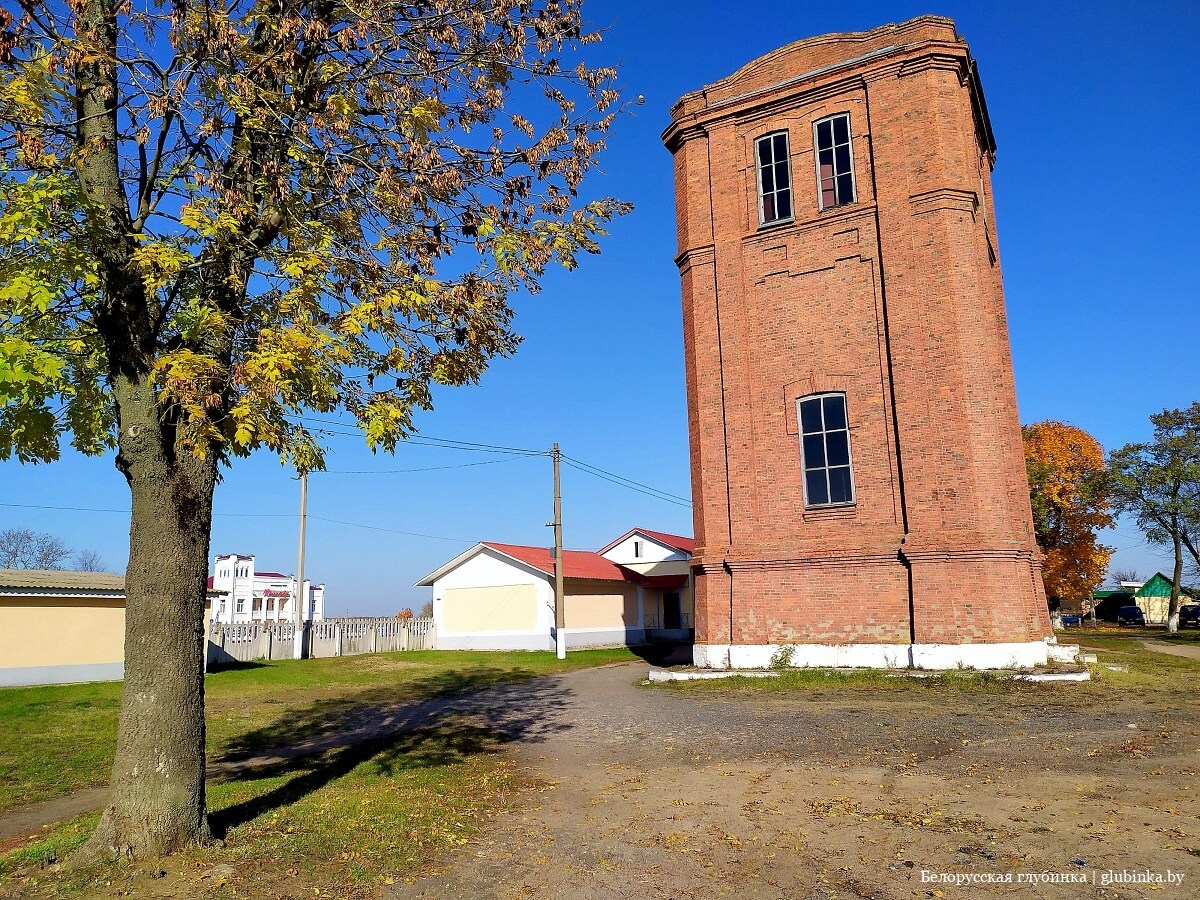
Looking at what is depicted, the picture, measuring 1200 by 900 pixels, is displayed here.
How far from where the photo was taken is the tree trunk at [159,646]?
553cm

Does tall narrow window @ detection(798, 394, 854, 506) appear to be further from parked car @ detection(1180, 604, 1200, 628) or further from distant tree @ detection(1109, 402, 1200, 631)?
parked car @ detection(1180, 604, 1200, 628)

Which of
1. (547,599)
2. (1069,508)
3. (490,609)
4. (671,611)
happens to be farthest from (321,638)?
(1069,508)

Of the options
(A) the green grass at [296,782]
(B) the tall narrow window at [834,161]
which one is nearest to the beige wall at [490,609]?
(A) the green grass at [296,782]

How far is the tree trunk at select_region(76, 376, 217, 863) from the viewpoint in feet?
18.1

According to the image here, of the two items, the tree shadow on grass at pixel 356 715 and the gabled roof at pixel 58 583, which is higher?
the gabled roof at pixel 58 583

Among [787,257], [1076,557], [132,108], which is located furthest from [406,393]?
[1076,557]

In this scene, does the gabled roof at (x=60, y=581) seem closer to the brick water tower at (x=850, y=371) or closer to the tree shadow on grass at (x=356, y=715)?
the tree shadow on grass at (x=356, y=715)

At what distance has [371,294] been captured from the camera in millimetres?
6035

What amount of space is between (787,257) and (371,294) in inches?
537

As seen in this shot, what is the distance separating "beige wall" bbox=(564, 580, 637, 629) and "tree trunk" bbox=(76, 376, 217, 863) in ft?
88.8

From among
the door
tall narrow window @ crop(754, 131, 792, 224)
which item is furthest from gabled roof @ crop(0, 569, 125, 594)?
the door

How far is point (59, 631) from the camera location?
2022cm

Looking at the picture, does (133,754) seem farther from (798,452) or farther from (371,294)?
(798,452)

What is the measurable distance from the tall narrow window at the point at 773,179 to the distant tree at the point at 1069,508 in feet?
86.5
